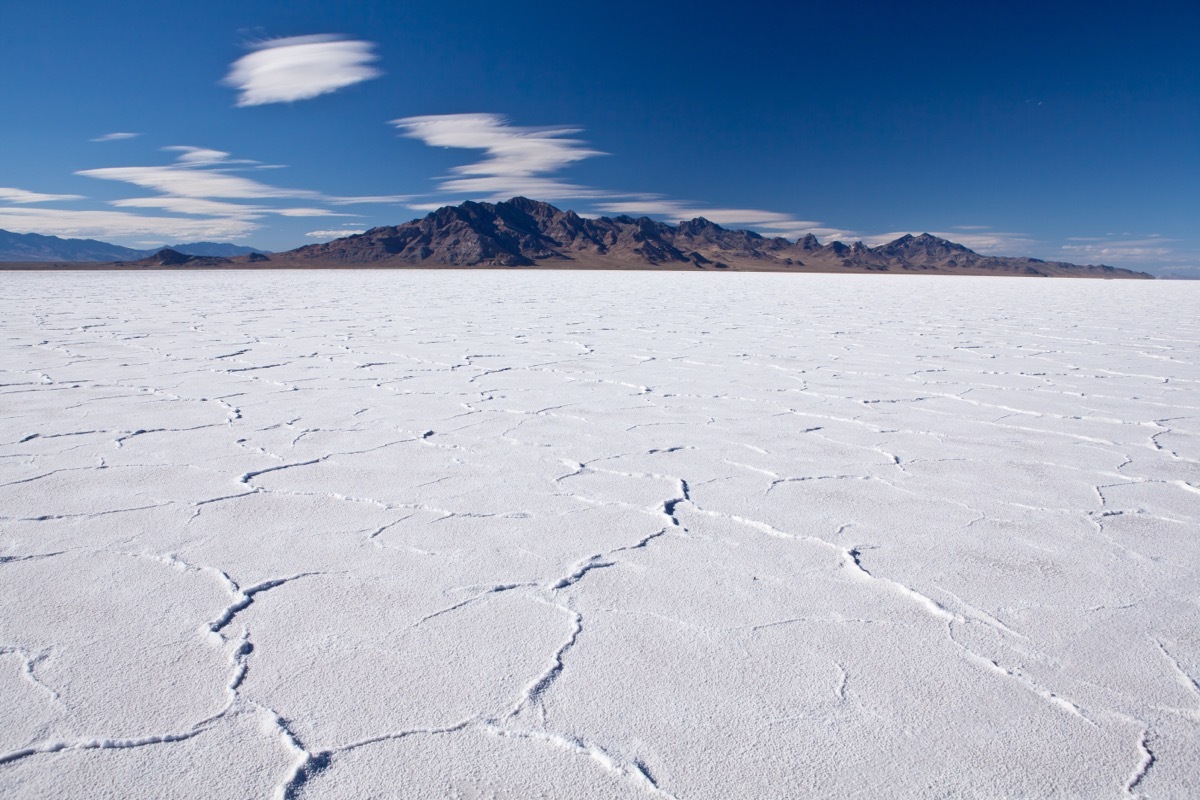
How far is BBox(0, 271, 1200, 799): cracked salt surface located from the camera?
1.16 m

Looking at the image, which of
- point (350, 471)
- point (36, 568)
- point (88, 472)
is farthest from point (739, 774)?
point (88, 472)

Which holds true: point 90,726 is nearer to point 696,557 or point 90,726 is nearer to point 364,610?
point 364,610

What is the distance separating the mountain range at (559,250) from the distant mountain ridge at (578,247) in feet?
0.48

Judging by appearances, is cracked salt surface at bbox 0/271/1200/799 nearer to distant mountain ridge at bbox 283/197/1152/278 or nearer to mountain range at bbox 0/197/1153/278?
mountain range at bbox 0/197/1153/278

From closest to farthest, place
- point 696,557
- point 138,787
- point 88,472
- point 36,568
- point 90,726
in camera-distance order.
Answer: point 138,787 < point 90,726 < point 36,568 < point 696,557 < point 88,472

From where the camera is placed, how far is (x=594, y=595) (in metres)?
1.69

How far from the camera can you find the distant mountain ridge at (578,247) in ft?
344

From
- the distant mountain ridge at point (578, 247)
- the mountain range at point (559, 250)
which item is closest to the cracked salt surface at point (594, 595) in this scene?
the mountain range at point (559, 250)

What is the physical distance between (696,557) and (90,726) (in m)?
1.23

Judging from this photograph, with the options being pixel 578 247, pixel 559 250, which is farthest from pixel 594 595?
pixel 578 247

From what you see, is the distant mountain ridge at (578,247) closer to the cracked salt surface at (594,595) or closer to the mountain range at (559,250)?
the mountain range at (559,250)

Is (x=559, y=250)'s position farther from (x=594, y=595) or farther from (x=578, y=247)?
(x=594, y=595)

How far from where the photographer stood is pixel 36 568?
5.82 feet

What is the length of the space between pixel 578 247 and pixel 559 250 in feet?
21.1
